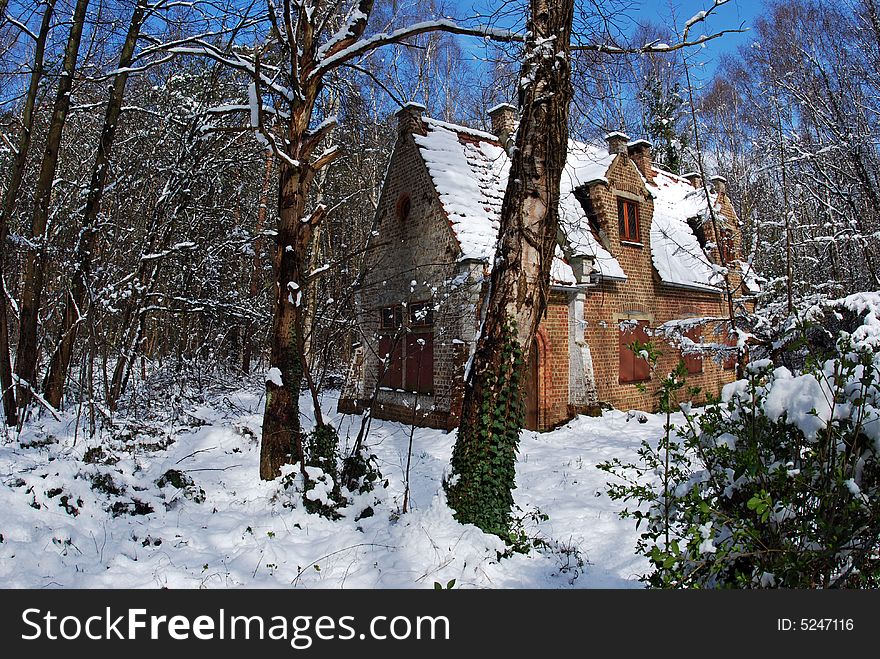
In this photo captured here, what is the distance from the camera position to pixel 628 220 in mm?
14914

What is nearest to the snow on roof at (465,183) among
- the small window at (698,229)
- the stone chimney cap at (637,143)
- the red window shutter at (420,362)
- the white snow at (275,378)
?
the red window shutter at (420,362)

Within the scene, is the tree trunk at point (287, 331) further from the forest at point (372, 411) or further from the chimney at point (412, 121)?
the chimney at point (412, 121)

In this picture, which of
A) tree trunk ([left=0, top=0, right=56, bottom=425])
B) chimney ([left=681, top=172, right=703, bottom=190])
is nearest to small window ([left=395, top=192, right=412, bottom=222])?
tree trunk ([left=0, top=0, right=56, bottom=425])

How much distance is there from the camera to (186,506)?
5816 millimetres

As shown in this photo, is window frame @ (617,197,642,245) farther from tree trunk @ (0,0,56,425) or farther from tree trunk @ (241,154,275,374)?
tree trunk @ (0,0,56,425)

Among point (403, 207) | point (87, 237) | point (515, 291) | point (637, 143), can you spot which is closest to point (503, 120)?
point (403, 207)

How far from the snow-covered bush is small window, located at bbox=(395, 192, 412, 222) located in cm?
1127

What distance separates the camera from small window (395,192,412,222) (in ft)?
44.4

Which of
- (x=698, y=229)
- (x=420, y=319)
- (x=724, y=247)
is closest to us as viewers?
(x=724, y=247)

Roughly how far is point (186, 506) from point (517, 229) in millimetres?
4450

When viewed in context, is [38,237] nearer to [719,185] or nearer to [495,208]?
[495,208]

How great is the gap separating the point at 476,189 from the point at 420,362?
14.0 ft

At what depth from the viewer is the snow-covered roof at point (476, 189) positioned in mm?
11820
